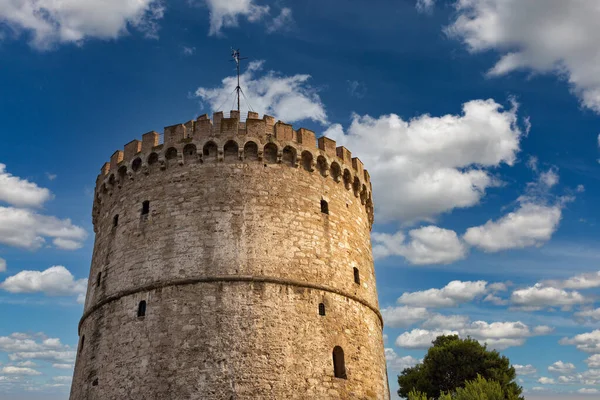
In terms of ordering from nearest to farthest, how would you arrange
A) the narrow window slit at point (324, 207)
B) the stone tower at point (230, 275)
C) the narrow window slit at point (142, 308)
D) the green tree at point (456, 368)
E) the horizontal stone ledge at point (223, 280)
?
the stone tower at point (230, 275)
the horizontal stone ledge at point (223, 280)
the narrow window slit at point (142, 308)
the narrow window slit at point (324, 207)
the green tree at point (456, 368)

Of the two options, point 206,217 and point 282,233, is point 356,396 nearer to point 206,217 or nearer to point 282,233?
point 282,233

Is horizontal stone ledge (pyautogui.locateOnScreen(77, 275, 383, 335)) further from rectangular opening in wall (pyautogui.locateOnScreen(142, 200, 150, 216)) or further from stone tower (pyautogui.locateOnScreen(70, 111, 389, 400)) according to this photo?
rectangular opening in wall (pyautogui.locateOnScreen(142, 200, 150, 216))

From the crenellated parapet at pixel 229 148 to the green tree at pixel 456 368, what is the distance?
14353 mm

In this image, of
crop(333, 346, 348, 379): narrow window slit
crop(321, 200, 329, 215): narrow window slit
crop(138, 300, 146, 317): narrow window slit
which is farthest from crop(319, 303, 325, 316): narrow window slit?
crop(138, 300, 146, 317): narrow window slit

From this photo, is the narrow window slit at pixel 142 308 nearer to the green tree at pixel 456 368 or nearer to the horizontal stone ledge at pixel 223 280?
the horizontal stone ledge at pixel 223 280

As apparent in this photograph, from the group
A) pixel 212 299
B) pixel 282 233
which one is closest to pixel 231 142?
pixel 282 233

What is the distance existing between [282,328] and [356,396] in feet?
8.75

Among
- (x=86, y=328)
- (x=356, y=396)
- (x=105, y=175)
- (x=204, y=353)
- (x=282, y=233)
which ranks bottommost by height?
(x=356, y=396)

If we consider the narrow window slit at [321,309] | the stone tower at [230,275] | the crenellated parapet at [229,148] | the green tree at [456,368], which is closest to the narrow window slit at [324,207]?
the stone tower at [230,275]

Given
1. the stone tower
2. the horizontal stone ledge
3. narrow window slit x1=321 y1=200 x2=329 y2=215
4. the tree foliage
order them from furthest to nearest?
narrow window slit x1=321 y1=200 x2=329 y2=215, the tree foliage, the horizontal stone ledge, the stone tower

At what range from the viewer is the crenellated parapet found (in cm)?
1512

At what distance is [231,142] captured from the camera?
595 inches

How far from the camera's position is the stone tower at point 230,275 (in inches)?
500

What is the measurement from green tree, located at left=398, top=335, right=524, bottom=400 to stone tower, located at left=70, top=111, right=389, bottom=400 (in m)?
11.7
